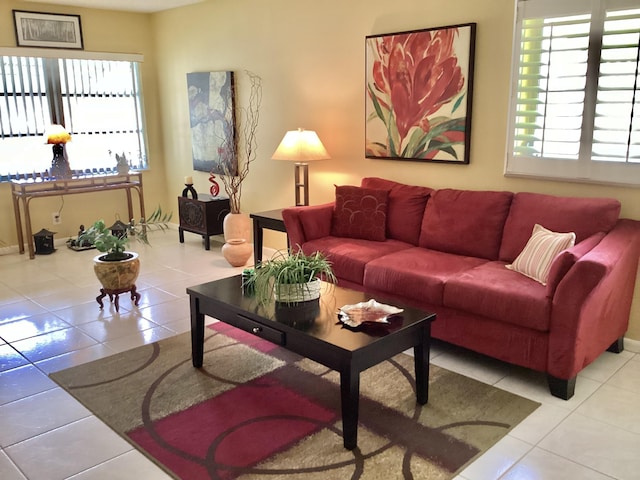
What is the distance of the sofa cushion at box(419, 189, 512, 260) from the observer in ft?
11.6

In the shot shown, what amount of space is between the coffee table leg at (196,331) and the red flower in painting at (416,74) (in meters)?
2.12

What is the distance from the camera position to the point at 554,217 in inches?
129

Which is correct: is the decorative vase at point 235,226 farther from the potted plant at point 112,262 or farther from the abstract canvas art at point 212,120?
the potted plant at point 112,262

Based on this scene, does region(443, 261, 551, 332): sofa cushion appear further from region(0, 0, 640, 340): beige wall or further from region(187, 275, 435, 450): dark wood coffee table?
region(0, 0, 640, 340): beige wall

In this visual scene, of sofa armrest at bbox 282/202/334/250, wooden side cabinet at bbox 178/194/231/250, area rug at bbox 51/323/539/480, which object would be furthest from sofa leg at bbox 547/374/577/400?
wooden side cabinet at bbox 178/194/231/250

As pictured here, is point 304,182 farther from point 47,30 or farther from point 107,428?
point 47,30

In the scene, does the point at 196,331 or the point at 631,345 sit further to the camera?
the point at 631,345

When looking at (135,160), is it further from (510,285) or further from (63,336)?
(510,285)

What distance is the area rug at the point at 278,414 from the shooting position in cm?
225

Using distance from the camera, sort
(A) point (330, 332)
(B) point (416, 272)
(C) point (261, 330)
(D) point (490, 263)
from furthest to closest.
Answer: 1. (D) point (490, 263)
2. (B) point (416, 272)
3. (C) point (261, 330)
4. (A) point (330, 332)

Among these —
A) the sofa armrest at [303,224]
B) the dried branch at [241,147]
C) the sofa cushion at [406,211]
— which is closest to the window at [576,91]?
the sofa cushion at [406,211]

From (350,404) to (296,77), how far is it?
3491mm

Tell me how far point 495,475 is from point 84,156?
5.57 meters

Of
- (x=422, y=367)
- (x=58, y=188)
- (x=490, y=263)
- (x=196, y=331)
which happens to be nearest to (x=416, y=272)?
(x=490, y=263)
